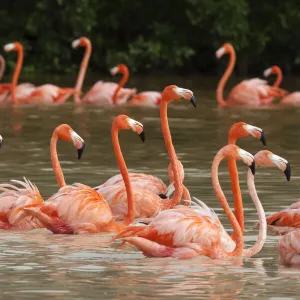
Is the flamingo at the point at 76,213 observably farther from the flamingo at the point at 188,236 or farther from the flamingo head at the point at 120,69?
the flamingo head at the point at 120,69

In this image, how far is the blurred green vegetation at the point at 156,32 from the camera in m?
28.6

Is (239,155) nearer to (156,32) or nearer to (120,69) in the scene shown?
(120,69)

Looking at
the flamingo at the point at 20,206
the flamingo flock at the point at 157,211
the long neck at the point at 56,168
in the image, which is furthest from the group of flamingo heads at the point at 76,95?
the flamingo at the point at 20,206

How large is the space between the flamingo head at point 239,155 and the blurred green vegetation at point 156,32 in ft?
61.7

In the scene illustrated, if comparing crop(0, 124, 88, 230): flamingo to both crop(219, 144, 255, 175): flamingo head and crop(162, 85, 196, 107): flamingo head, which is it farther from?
crop(219, 144, 255, 175): flamingo head

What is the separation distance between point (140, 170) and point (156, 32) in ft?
52.8

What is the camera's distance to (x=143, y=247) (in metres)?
8.93

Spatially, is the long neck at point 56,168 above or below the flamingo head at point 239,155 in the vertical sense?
below

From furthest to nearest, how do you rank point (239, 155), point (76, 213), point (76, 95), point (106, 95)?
1. point (76, 95)
2. point (106, 95)
3. point (76, 213)
4. point (239, 155)

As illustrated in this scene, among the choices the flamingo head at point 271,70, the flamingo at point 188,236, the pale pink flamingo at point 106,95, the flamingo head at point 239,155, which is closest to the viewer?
the flamingo at point 188,236

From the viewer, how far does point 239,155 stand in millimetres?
9188

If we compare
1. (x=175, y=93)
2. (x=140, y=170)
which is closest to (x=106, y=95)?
(x=140, y=170)

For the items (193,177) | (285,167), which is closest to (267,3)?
(193,177)

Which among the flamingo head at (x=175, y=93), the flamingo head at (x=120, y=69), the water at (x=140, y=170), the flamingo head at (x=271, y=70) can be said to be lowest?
the water at (x=140, y=170)
